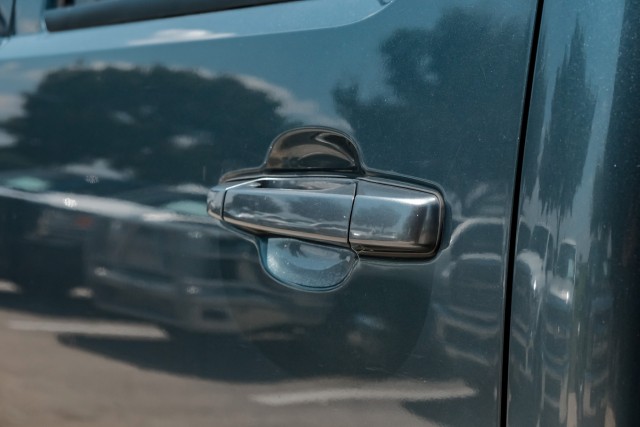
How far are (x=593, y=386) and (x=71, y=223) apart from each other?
2.99ft

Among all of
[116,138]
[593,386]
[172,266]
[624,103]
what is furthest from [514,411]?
[116,138]

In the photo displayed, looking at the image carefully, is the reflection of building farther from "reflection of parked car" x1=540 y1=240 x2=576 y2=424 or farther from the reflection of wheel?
the reflection of wheel

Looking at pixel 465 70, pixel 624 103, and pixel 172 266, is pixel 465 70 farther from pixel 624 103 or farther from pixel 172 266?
pixel 172 266

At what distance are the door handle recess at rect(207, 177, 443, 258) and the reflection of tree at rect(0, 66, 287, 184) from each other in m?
0.06

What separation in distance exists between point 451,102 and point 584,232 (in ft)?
0.74

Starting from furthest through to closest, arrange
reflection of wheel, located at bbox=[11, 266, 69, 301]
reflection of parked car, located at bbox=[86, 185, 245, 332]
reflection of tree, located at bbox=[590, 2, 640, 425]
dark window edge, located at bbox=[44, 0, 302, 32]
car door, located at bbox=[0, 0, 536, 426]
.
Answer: reflection of wheel, located at bbox=[11, 266, 69, 301], dark window edge, located at bbox=[44, 0, 302, 32], reflection of parked car, located at bbox=[86, 185, 245, 332], car door, located at bbox=[0, 0, 536, 426], reflection of tree, located at bbox=[590, 2, 640, 425]

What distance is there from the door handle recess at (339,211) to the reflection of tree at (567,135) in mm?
139

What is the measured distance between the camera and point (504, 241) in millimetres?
917

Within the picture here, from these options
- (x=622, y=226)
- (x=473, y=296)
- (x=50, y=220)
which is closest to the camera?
(x=622, y=226)

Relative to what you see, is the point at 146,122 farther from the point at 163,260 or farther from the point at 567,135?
the point at 567,135

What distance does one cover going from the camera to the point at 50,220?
1466 millimetres

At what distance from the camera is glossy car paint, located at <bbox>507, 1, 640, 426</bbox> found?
0.84 m

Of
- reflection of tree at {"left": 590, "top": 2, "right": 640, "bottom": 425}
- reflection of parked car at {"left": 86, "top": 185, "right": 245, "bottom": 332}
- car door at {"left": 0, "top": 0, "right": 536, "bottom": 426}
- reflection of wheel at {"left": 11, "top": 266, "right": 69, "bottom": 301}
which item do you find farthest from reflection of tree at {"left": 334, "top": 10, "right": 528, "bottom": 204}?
reflection of wheel at {"left": 11, "top": 266, "right": 69, "bottom": 301}

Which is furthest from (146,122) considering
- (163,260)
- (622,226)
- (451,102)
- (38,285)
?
(622,226)
